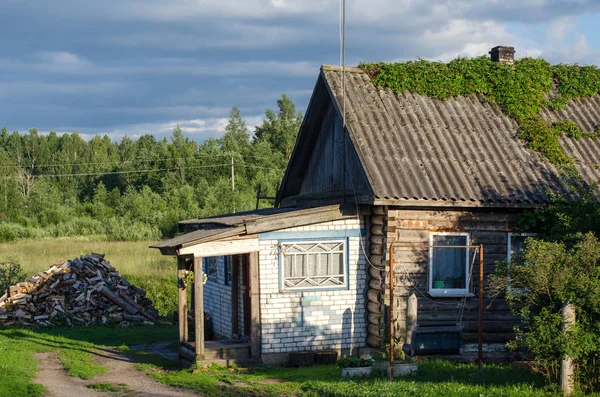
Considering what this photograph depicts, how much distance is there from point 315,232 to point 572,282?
19.7ft

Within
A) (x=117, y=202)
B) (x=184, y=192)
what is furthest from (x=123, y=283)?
(x=117, y=202)

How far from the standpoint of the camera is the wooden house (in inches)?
613

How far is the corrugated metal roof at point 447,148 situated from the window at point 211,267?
5306 mm

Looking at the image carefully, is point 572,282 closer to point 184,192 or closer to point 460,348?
point 460,348

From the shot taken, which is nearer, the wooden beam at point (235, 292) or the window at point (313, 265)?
the window at point (313, 265)

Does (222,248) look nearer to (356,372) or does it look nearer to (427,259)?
(356,372)

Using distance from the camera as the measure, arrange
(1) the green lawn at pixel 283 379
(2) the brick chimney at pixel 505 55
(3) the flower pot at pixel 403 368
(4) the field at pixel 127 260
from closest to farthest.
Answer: (1) the green lawn at pixel 283 379 → (3) the flower pot at pixel 403 368 → (2) the brick chimney at pixel 505 55 → (4) the field at pixel 127 260

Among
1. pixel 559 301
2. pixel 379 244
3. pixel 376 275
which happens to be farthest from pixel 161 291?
pixel 559 301

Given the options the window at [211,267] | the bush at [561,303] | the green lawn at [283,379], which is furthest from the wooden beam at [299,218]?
the bush at [561,303]

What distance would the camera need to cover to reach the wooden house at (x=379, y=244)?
15570 millimetres

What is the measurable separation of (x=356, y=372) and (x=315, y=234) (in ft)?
11.3

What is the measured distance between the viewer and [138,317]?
76.8 ft

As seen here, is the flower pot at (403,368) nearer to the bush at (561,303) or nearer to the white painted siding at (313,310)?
the bush at (561,303)

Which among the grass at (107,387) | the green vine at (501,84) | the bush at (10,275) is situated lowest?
the grass at (107,387)
